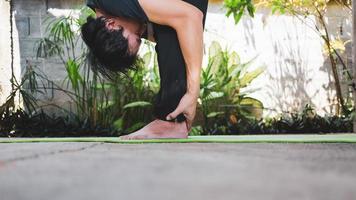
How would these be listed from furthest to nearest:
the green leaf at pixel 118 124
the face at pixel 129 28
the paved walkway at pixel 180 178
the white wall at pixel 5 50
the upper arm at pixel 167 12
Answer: the white wall at pixel 5 50 < the green leaf at pixel 118 124 < the face at pixel 129 28 < the upper arm at pixel 167 12 < the paved walkway at pixel 180 178

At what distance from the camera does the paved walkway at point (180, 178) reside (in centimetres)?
65

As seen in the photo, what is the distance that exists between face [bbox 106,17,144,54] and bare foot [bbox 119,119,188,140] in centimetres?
34

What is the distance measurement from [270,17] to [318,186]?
448 centimetres

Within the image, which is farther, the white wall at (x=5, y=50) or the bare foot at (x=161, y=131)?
the white wall at (x=5, y=50)

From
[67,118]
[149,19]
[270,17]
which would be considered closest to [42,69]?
[67,118]

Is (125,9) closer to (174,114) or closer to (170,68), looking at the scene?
(170,68)

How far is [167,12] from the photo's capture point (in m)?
2.25

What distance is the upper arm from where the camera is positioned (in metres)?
2.25

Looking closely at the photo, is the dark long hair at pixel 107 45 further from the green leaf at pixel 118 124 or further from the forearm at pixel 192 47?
the green leaf at pixel 118 124

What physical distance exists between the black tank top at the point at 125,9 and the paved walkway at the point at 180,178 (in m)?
1.21

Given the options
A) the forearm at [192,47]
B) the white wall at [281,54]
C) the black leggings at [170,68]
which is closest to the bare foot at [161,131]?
the black leggings at [170,68]

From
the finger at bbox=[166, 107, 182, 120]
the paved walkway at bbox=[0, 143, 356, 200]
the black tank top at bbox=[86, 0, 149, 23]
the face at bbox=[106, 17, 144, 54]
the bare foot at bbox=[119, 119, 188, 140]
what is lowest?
the paved walkway at bbox=[0, 143, 356, 200]

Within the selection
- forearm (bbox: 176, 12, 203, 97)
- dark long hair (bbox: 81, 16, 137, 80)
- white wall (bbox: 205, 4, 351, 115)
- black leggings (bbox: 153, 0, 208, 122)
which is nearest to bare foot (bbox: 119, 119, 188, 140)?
black leggings (bbox: 153, 0, 208, 122)

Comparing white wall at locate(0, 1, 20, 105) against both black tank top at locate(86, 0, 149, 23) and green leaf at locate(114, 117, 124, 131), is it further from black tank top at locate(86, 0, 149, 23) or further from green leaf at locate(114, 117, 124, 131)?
black tank top at locate(86, 0, 149, 23)
